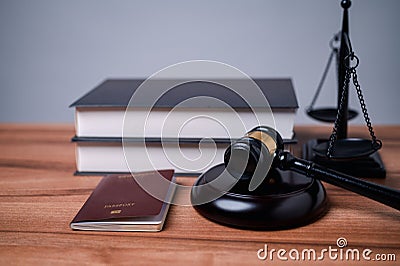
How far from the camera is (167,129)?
0.79m

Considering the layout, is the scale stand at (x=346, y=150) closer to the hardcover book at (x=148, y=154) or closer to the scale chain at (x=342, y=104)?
the scale chain at (x=342, y=104)

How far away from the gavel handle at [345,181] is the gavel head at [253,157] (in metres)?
0.02

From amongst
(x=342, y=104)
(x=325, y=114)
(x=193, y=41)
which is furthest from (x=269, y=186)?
(x=193, y=41)

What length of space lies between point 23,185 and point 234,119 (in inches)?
12.4

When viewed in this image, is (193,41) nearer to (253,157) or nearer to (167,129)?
(167,129)

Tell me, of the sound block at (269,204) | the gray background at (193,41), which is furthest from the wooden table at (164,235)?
the gray background at (193,41)

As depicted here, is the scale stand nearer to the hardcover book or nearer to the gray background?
the hardcover book

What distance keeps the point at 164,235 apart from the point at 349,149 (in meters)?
0.29

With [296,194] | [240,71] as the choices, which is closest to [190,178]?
[296,194]

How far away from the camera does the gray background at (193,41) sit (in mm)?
1161

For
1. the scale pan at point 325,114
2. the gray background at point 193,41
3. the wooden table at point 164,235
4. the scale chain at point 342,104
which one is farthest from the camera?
the gray background at point 193,41

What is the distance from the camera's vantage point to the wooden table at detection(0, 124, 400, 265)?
58 cm

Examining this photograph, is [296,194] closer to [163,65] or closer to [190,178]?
[190,178]

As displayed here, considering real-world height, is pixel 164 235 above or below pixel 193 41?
below
